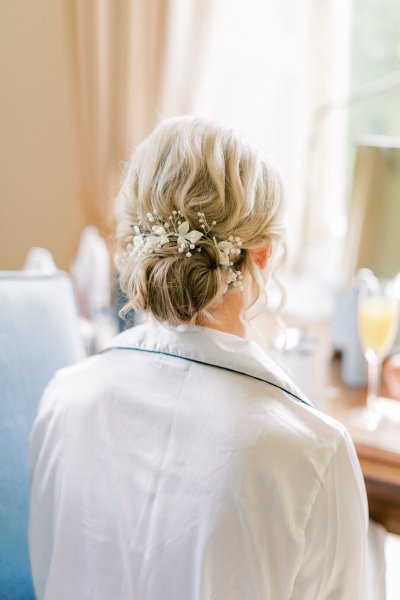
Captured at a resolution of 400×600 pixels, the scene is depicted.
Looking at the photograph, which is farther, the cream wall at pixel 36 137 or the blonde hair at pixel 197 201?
the cream wall at pixel 36 137

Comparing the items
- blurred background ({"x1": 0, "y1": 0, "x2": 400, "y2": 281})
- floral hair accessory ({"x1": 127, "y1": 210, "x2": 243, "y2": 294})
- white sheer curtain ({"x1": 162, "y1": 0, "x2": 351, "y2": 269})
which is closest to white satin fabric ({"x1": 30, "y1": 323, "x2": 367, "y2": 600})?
floral hair accessory ({"x1": 127, "y1": 210, "x2": 243, "y2": 294})

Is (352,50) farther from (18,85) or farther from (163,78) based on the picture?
(18,85)

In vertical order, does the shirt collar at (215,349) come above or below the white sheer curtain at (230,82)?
below

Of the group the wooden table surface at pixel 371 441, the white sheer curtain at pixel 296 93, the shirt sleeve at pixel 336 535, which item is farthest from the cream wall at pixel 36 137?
the shirt sleeve at pixel 336 535

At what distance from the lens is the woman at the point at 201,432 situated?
0.81m

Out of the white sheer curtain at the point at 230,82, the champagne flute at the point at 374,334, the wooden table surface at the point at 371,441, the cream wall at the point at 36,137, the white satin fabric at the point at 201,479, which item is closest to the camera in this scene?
the white satin fabric at the point at 201,479

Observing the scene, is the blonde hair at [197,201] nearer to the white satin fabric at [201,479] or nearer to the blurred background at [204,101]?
the white satin fabric at [201,479]

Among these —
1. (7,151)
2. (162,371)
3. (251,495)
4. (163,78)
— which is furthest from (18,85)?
(251,495)

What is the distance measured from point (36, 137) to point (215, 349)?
121cm

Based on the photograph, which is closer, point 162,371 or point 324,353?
point 162,371

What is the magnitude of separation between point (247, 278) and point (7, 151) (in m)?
1.08

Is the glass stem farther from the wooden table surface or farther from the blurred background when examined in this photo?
the blurred background

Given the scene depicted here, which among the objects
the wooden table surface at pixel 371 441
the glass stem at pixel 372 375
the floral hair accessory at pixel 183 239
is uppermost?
the floral hair accessory at pixel 183 239

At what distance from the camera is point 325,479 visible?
81cm
